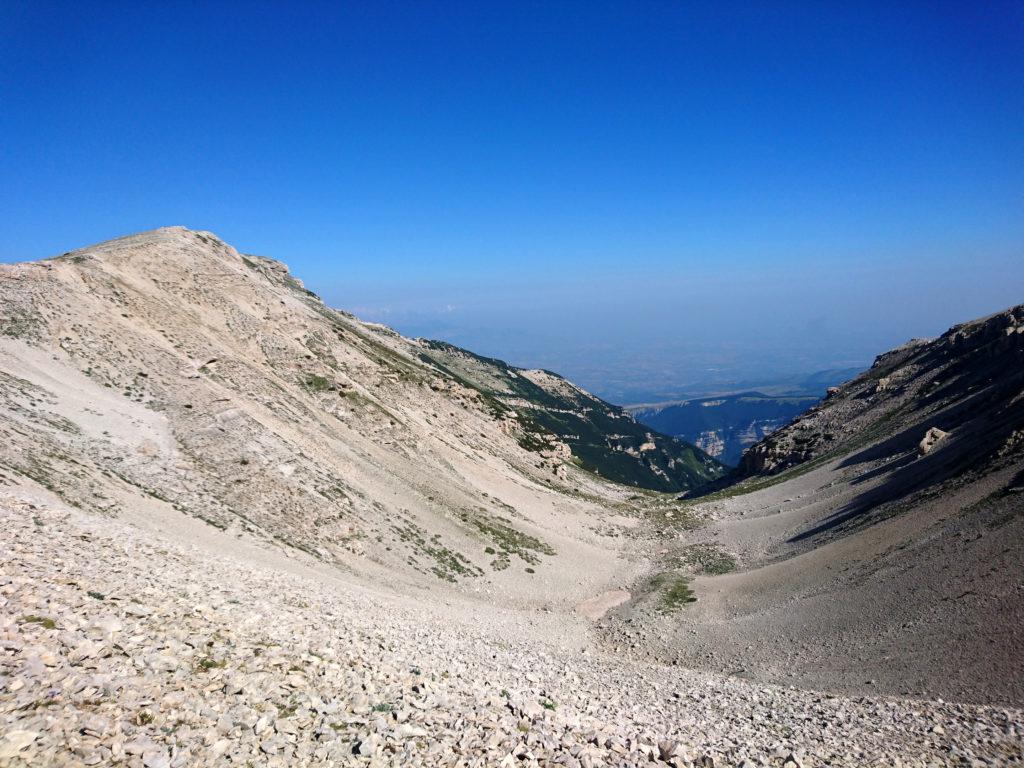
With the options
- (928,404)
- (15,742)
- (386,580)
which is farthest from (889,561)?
(928,404)

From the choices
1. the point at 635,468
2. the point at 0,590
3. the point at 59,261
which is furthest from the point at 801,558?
the point at 635,468

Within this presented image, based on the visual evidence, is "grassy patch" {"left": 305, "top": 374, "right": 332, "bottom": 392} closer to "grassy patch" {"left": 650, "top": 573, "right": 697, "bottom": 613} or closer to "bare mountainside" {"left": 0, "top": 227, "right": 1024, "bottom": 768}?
"bare mountainside" {"left": 0, "top": 227, "right": 1024, "bottom": 768}

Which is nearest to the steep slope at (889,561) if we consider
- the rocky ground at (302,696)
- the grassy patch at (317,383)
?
the rocky ground at (302,696)

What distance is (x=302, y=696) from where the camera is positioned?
544 inches

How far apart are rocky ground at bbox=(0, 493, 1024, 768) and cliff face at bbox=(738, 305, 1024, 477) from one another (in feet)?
117

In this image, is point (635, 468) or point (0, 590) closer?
point (0, 590)

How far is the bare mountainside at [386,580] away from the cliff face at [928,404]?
6.33 feet

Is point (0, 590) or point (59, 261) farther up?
point (59, 261)

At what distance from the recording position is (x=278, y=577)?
83.2 feet

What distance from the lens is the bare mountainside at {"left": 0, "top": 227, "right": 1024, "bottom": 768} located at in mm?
13062

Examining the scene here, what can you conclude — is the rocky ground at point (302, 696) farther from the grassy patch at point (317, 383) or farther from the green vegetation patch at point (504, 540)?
the grassy patch at point (317, 383)

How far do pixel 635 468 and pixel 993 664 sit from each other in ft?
468

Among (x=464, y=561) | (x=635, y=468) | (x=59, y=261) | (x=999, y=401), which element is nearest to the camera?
(x=464, y=561)

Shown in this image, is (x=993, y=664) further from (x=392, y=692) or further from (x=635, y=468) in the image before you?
(x=635, y=468)
